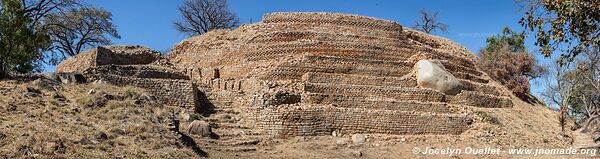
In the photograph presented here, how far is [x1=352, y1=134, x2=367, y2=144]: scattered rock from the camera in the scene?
1472 cm

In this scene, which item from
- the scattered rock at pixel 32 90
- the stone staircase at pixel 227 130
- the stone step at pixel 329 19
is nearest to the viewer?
the stone staircase at pixel 227 130

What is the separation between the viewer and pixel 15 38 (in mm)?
15461

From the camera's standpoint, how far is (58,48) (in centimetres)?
2705

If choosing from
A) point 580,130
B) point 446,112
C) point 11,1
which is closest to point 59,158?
point 11,1

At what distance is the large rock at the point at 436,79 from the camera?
1917cm

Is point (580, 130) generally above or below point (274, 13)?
below

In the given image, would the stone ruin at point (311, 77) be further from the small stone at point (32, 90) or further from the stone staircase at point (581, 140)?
the stone staircase at point (581, 140)

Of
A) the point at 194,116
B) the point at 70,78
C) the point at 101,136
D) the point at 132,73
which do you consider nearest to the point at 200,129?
the point at 194,116

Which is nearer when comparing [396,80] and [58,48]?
[396,80]

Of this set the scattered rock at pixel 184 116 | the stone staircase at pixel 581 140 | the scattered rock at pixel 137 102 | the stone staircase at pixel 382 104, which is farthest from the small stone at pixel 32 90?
the stone staircase at pixel 581 140

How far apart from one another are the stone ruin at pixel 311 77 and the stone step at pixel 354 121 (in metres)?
0.03

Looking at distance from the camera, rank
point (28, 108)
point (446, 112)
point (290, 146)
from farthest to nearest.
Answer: point (446, 112)
point (290, 146)
point (28, 108)

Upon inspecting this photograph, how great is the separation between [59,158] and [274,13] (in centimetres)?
1477

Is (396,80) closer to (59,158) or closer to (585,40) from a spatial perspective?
(585,40)
